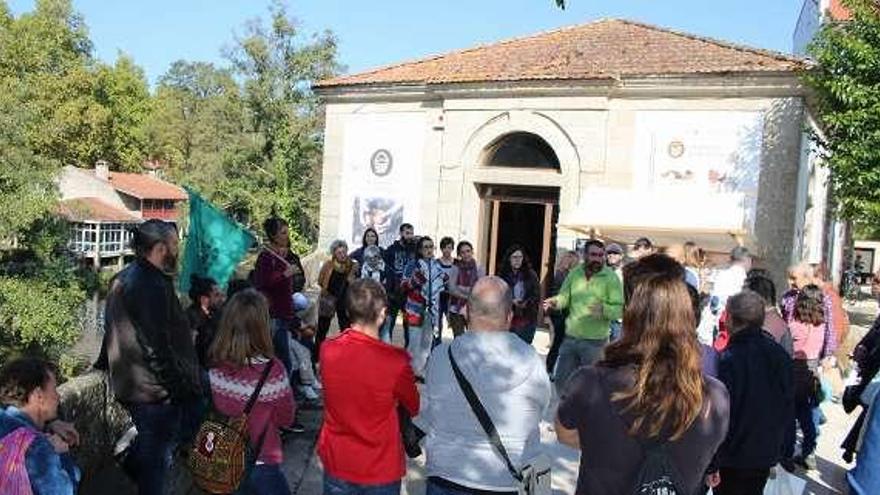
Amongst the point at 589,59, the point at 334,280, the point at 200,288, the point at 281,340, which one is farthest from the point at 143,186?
the point at 200,288

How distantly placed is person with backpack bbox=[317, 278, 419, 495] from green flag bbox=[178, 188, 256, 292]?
375 cm

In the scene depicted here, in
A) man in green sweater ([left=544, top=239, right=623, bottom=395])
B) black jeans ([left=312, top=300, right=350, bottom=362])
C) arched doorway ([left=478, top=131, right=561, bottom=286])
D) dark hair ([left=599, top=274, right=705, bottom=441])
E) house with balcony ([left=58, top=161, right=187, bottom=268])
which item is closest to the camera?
dark hair ([left=599, top=274, right=705, bottom=441])

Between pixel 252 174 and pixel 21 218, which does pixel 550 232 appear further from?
pixel 252 174

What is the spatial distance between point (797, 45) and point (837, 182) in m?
18.2

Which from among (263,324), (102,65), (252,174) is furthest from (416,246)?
(102,65)

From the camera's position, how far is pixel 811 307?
6.90 m

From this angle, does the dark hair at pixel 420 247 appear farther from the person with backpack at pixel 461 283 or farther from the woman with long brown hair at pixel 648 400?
the woman with long brown hair at pixel 648 400

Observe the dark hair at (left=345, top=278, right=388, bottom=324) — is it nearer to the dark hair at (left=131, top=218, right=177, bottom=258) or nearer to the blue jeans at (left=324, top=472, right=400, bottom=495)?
the blue jeans at (left=324, top=472, right=400, bottom=495)

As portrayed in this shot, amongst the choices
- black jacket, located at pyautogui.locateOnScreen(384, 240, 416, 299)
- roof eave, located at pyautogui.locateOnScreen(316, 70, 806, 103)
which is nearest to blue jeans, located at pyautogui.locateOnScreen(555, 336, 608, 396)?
black jacket, located at pyautogui.locateOnScreen(384, 240, 416, 299)

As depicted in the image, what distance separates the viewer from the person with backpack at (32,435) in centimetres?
278

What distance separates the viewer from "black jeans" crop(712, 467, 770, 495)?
400 centimetres

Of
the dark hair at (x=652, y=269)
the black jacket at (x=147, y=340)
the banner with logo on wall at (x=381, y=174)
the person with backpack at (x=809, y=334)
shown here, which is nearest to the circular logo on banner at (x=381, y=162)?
the banner with logo on wall at (x=381, y=174)

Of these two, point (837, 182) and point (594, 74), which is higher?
point (594, 74)

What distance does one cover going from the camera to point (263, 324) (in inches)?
151
